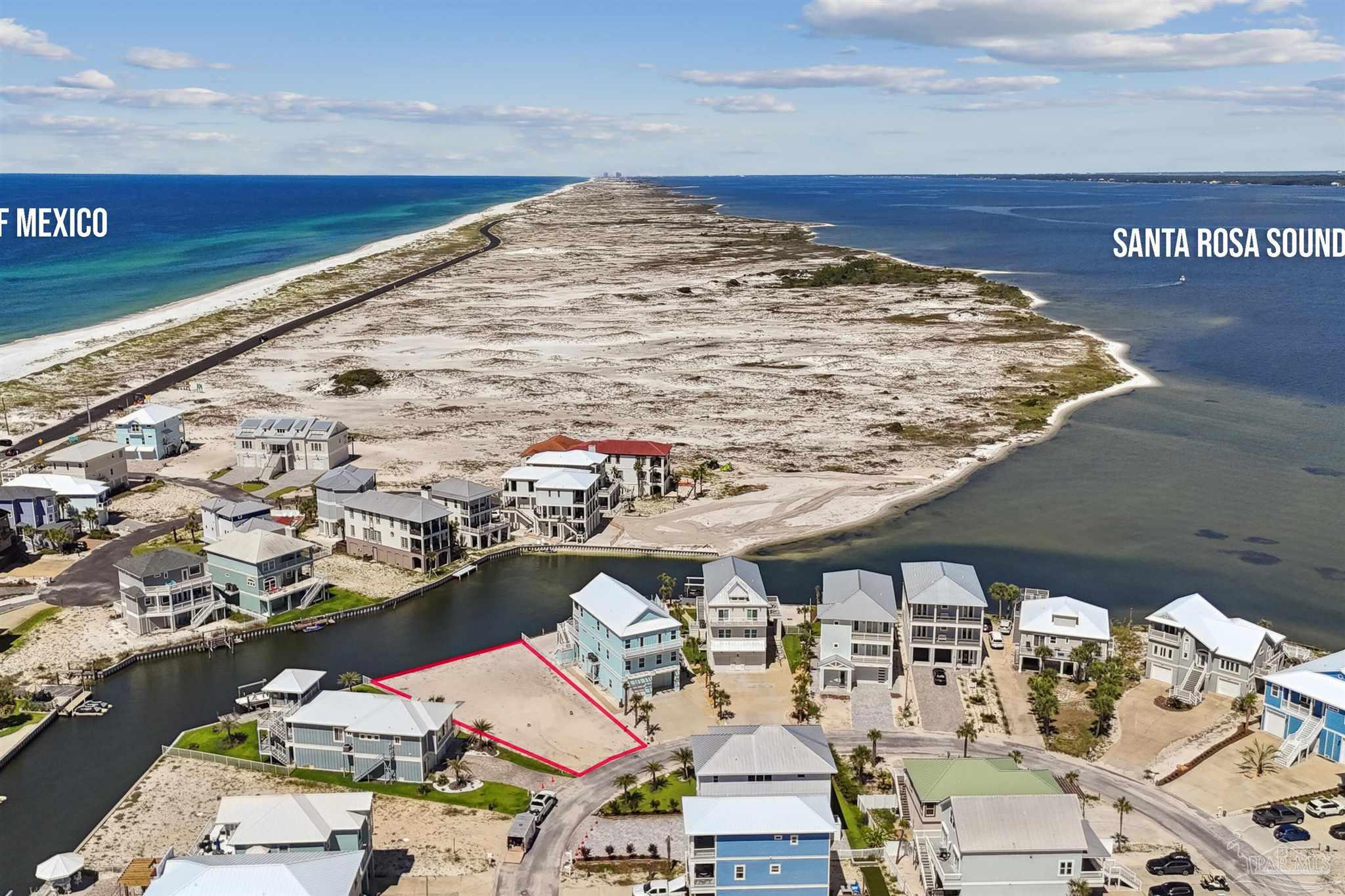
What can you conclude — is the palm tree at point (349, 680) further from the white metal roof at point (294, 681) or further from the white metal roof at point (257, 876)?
the white metal roof at point (257, 876)

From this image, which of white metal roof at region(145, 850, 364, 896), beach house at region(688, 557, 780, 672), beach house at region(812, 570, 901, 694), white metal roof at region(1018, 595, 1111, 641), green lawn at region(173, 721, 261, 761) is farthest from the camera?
white metal roof at region(1018, 595, 1111, 641)

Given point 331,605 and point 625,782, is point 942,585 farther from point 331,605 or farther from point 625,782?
point 331,605

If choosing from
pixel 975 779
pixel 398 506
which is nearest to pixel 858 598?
pixel 975 779

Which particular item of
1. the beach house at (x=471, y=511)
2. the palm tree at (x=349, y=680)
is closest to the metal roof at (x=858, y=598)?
the palm tree at (x=349, y=680)

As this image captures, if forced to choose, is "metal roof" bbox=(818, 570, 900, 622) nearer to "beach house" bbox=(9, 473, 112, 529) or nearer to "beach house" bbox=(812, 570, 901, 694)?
"beach house" bbox=(812, 570, 901, 694)

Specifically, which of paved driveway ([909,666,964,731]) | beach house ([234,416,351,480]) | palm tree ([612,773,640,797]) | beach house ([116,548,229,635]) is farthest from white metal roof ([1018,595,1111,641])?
beach house ([234,416,351,480])

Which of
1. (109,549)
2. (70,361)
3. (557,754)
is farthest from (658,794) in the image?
(70,361)

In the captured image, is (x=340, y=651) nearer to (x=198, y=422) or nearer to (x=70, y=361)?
(x=198, y=422)
